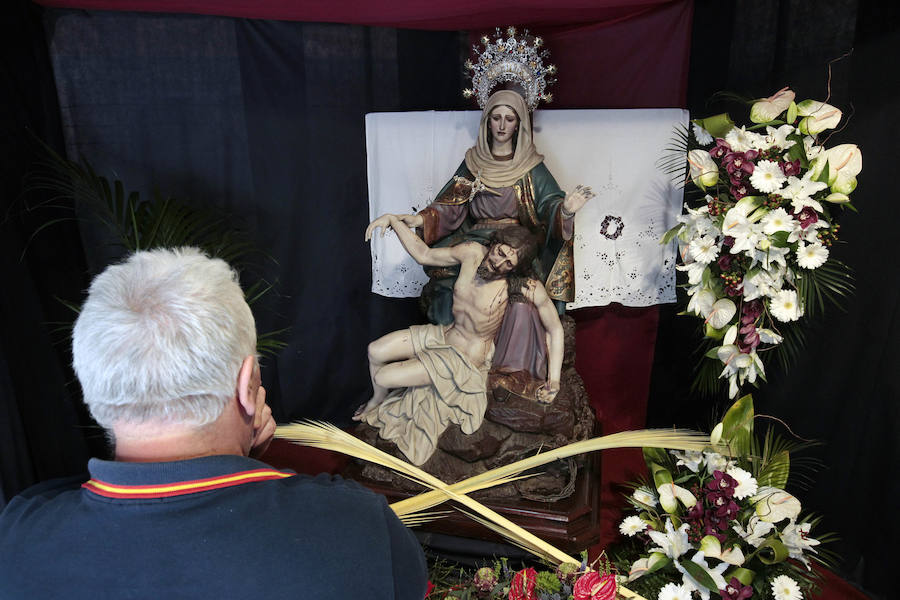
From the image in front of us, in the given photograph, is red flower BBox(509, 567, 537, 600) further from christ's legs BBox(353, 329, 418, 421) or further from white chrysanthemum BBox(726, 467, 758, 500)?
christ's legs BBox(353, 329, 418, 421)

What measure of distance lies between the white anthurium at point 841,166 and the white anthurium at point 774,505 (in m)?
0.91

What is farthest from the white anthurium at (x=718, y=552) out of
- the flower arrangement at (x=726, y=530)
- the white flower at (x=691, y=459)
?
the white flower at (x=691, y=459)

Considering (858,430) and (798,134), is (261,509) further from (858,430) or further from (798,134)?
(858,430)

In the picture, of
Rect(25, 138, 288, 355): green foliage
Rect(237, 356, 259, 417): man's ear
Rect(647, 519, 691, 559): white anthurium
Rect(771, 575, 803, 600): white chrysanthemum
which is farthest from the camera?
Rect(25, 138, 288, 355): green foliage

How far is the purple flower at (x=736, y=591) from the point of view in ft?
5.56

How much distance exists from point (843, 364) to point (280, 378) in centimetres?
268

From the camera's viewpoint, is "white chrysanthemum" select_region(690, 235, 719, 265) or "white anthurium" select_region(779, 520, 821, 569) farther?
"white chrysanthemum" select_region(690, 235, 719, 265)

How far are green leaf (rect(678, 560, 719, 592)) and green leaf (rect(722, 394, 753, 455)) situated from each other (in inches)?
17.4

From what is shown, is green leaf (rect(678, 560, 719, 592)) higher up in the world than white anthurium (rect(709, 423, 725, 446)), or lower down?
lower down

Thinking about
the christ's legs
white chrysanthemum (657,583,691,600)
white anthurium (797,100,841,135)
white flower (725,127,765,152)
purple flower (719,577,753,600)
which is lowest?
white chrysanthemum (657,583,691,600)

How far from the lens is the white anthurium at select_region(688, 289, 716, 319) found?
218 centimetres

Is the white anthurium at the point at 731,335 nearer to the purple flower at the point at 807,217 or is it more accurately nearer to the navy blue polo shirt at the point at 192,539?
the purple flower at the point at 807,217


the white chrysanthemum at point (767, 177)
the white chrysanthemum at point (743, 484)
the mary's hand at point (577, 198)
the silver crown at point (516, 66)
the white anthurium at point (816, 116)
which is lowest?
the white chrysanthemum at point (743, 484)

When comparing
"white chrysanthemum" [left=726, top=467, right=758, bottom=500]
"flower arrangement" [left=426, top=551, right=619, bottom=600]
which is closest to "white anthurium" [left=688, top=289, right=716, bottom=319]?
"white chrysanthemum" [left=726, top=467, right=758, bottom=500]
